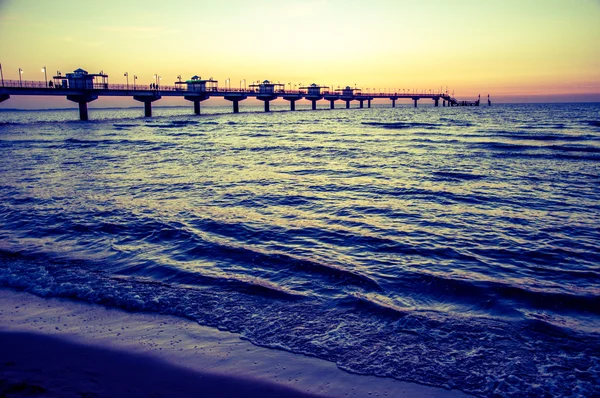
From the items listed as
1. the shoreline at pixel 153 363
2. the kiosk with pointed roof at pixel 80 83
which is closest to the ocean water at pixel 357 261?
the shoreline at pixel 153 363

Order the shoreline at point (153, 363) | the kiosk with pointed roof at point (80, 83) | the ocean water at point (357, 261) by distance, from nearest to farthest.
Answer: the shoreline at point (153, 363) → the ocean water at point (357, 261) → the kiosk with pointed roof at point (80, 83)

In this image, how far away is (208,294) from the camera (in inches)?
250

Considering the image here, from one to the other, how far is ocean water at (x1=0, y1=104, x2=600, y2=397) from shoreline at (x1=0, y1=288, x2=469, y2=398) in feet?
0.86

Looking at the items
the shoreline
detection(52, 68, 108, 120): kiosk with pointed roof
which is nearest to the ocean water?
the shoreline

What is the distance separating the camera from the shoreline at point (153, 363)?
13.2ft

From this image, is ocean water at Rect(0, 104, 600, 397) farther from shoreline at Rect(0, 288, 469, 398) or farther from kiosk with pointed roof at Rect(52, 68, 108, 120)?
kiosk with pointed roof at Rect(52, 68, 108, 120)

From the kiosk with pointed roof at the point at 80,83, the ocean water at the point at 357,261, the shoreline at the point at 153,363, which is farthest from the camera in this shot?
the kiosk with pointed roof at the point at 80,83

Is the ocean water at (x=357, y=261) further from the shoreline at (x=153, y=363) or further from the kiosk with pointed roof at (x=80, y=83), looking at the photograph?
the kiosk with pointed roof at (x=80, y=83)

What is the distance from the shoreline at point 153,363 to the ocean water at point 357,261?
0.26 meters

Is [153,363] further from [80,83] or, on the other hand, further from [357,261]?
[80,83]

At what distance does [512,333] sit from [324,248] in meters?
3.90

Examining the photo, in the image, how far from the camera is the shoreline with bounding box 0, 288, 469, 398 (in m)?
4.02

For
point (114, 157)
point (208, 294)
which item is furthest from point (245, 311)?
point (114, 157)

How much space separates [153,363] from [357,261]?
420cm
